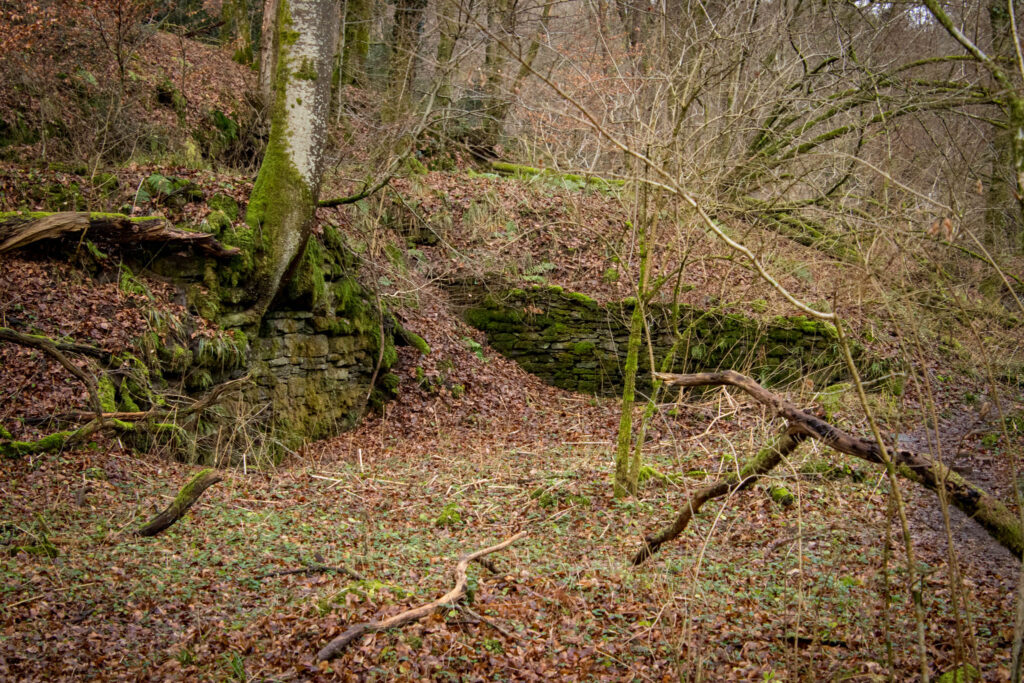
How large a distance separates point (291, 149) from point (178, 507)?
15.2ft

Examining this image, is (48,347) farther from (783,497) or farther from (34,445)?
(783,497)

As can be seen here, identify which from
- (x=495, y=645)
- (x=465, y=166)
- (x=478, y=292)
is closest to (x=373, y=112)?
(x=465, y=166)

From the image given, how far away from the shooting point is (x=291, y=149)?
8055 mm

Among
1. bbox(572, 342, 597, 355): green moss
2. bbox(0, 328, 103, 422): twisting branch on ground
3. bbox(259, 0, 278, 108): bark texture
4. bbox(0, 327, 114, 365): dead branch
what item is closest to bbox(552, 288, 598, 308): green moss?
bbox(572, 342, 597, 355): green moss

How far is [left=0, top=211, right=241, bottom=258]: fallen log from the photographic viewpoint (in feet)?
20.9

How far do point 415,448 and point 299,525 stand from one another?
300cm

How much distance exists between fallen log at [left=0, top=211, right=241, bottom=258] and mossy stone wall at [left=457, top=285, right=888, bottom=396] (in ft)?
18.1

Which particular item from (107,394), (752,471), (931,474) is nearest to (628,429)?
(752,471)

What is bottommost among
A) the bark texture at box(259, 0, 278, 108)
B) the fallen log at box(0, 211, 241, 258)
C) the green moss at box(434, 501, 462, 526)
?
the green moss at box(434, 501, 462, 526)

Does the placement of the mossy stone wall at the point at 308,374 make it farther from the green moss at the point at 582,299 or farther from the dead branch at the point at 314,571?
the green moss at the point at 582,299

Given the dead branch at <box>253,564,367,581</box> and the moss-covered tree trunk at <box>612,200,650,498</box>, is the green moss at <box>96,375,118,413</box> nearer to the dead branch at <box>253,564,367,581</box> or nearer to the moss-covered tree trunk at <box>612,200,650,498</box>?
the dead branch at <box>253,564,367,581</box>

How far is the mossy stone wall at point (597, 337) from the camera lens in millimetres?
11867

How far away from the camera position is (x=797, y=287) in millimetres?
11711

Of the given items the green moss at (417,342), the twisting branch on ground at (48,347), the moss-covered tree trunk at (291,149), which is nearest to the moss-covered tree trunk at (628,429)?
the moss-covered tree trunk at (291,149)
